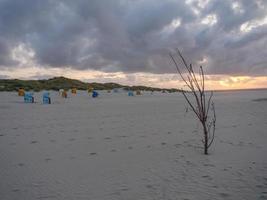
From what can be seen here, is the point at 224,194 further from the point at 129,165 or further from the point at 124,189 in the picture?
the point at 129,165

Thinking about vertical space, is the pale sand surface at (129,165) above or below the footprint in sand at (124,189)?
above

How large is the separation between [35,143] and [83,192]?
10.9ft

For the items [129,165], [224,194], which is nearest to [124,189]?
[129,165]

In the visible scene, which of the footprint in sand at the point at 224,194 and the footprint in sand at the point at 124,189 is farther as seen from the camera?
the footprint in sand at the point at 124,189

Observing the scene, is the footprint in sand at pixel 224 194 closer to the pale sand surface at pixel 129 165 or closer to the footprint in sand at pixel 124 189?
the pale sand surface at pixel 129 165

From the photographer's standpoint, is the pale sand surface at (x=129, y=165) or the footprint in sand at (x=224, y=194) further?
the pale sand surface at (x=129, y=165)

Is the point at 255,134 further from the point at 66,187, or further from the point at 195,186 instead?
the point at 66,187

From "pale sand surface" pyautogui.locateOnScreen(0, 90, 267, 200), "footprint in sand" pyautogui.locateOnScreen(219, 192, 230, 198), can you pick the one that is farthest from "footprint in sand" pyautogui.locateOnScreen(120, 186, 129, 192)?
"footprint in sand" pyautogui.locateOnScreen(219, 192, 230, 198)

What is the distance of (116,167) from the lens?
16.4 ft

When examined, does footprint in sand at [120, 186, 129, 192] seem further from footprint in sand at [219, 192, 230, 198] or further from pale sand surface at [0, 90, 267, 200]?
footprint in sand at [219, 192, 230, 198]

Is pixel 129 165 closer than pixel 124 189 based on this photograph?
No

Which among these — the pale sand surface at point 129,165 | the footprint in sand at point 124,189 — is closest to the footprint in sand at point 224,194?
the pale sand surface at point 129,165

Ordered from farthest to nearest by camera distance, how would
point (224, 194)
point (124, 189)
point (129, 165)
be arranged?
point (129, 165), point (124, 189), point (224, 194)

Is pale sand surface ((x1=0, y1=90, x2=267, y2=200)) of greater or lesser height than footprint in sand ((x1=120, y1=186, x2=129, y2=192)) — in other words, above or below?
above
